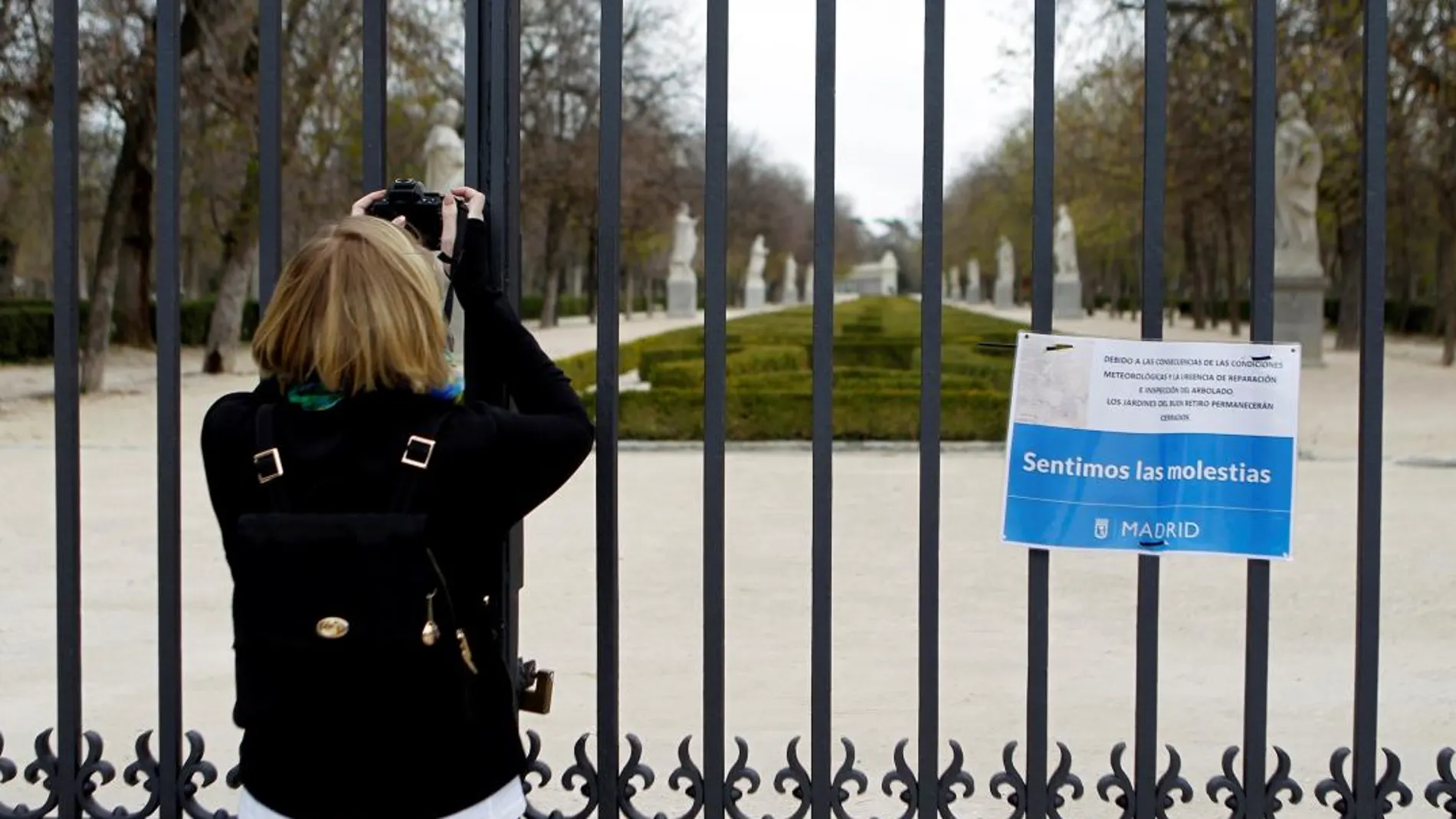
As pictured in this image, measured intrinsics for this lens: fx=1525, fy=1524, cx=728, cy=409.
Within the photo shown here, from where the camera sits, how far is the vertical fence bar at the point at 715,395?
2736mm

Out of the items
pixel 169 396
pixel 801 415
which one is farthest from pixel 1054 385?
pixel 801 415

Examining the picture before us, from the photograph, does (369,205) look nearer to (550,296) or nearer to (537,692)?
(537,692)

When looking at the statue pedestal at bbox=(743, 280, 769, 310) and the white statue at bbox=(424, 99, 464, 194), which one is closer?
the white statue at bbox=(424, 99, 464, 194)

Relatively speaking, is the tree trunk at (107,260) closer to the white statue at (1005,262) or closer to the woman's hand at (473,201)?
the woman's hand at (473,201)

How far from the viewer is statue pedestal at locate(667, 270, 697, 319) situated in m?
43.0

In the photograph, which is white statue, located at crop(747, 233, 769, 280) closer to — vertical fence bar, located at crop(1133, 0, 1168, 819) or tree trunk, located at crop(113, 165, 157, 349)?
tree trunk, located at crop(113, 165, 157, 349)

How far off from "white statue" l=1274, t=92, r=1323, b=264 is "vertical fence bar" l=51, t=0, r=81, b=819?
20473mm

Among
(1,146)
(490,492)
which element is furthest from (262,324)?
(1,146)

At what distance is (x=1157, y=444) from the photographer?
2.75 metres

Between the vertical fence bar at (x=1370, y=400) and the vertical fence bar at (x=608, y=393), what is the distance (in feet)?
4.35

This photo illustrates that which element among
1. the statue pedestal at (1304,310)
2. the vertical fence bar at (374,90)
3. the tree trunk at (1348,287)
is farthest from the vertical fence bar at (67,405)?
the tree trunk at (1348,287)

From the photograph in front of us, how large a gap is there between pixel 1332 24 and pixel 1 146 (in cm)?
1451

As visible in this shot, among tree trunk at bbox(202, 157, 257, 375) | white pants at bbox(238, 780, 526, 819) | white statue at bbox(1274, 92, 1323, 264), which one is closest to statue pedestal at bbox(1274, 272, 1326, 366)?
white statue at bbox(1274, 92, 1323, 264)

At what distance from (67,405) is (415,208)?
0.94 meters
